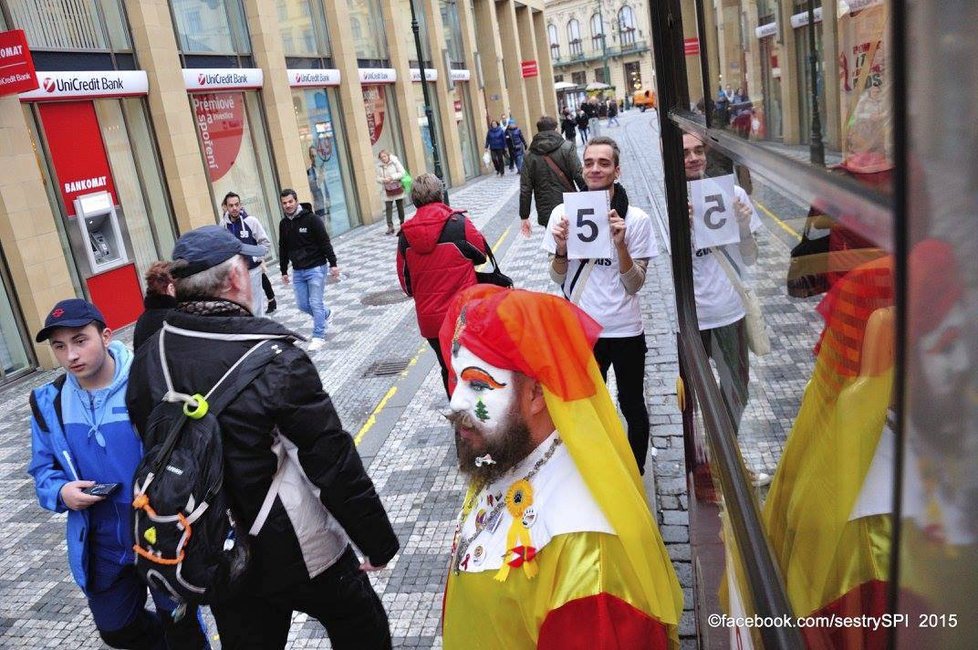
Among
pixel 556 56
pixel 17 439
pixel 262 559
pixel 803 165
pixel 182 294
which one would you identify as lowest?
pixel 17 439

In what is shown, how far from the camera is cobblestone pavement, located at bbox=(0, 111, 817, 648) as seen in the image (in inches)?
66.2

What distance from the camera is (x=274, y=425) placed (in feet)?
8.39

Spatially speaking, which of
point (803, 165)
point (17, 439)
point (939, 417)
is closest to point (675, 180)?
point (803, 165)

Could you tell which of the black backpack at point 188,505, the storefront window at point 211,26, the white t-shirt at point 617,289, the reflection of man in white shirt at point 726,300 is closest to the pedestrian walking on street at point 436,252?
the white t-shirt at point 617,289

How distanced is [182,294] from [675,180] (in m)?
1.85

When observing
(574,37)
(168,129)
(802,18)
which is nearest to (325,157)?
(168,129)

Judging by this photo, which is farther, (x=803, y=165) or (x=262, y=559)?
(x=262, y=559)

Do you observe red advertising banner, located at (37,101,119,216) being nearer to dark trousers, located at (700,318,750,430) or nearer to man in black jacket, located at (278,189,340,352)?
man in black jacket, located at (278,189,340,352)

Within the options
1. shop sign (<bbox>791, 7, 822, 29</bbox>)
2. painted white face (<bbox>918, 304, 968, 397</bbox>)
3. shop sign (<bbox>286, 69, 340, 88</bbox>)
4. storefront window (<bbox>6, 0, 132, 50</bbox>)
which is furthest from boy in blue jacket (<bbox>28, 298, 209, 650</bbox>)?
shop sign (<bbox>286, 69, 340, 88</bbox>)

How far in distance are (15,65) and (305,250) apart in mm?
4062

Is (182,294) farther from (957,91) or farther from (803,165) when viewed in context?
(957,91)

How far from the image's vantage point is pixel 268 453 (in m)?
2.57

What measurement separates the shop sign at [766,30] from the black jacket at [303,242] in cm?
784

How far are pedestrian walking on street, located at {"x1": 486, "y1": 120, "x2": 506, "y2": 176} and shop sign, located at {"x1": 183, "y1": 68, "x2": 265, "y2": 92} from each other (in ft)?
39.4
